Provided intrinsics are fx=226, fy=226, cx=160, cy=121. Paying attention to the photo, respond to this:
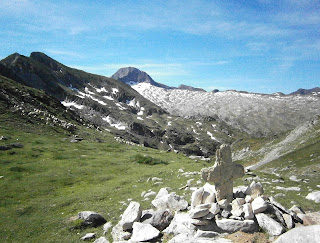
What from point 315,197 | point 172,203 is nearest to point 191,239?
point 172,203

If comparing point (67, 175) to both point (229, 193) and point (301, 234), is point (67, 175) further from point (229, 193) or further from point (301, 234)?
point (301, 234)

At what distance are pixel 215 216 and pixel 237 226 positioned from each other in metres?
Answer: 1.43

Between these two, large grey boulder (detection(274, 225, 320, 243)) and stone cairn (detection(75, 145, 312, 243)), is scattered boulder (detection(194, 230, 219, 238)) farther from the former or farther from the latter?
large grey boulder (detection(274, 225, 320, 243))

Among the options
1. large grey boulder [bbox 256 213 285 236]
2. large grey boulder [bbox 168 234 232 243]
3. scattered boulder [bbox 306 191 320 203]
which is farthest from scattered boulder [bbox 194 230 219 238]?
scattered boulder [bbox 306 191 320 203]

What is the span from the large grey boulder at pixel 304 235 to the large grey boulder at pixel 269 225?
2454 mm

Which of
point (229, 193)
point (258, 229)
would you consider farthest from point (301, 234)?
point (229, 193)

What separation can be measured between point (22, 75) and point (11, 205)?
196610mm

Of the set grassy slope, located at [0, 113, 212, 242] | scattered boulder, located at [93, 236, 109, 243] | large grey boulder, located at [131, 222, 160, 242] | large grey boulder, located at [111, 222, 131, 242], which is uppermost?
large grey boulder, located at [131, 222, 160, 242]

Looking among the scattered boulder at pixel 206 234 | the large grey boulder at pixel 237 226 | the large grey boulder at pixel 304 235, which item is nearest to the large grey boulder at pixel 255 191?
the large grey boulder at pixel 237 226

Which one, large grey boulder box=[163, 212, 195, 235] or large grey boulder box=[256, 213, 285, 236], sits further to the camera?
large grey boulder box=[163, 212, 195, 235]

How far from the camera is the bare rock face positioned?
1534 centimetres

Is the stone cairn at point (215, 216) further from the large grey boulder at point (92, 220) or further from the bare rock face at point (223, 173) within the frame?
the large grey boulder at point (92, 220)

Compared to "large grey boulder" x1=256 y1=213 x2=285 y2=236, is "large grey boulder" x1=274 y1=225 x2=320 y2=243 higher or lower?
"large grey boulder" x1=274 y1=225 x2=320 y2=243

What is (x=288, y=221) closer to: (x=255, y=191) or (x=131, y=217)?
(x=255, y=191)
